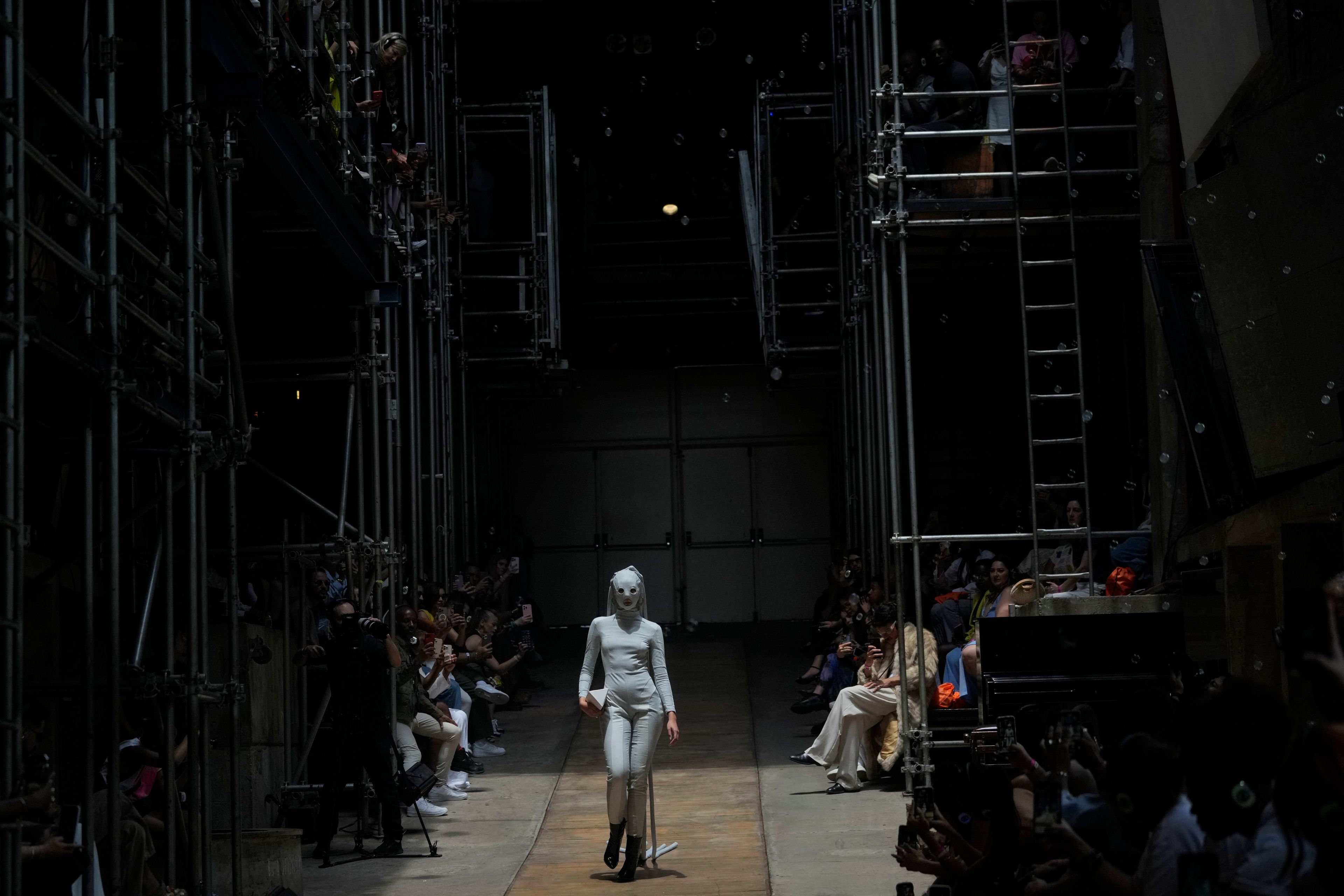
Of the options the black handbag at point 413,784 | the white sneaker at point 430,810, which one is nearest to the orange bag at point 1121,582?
the black handbag at point 413,784

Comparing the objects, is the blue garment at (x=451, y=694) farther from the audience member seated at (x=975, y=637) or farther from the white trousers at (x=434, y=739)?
the audience member seated at (x=975, y=637)

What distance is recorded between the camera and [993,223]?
1523cm

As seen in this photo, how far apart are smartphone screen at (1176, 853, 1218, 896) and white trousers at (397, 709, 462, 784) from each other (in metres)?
11.6

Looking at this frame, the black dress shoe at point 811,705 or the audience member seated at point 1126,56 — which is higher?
the audience member seated at point 1126,56

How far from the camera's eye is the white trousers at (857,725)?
15.1 metres

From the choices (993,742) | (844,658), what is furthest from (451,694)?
(993,742)

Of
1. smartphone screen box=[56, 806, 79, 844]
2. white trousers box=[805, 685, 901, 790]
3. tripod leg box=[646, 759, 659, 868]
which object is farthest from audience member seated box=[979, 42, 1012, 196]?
smartphone screen box=[56, 806, 79, 844]

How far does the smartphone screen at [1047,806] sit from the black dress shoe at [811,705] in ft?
44.7

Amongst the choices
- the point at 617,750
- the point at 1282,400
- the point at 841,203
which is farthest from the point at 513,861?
the point at 841,203

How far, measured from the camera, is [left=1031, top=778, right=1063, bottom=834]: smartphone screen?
4.68 metres

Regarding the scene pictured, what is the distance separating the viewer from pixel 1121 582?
45.3 feet

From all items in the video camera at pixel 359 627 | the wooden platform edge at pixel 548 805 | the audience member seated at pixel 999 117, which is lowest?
the wooden platform edge at pixel 548 805

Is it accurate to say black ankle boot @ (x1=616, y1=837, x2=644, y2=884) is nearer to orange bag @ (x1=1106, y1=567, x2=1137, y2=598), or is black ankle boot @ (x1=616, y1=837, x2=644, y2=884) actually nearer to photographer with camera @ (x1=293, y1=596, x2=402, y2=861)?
photographer with camera @ (x1=293, y1=596, x2=402, y2=861)

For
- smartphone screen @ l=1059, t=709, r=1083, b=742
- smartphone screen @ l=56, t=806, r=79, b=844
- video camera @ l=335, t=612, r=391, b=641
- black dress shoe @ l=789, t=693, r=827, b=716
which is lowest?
black dress shoe @ l=789, t=693, r=827, b=716
